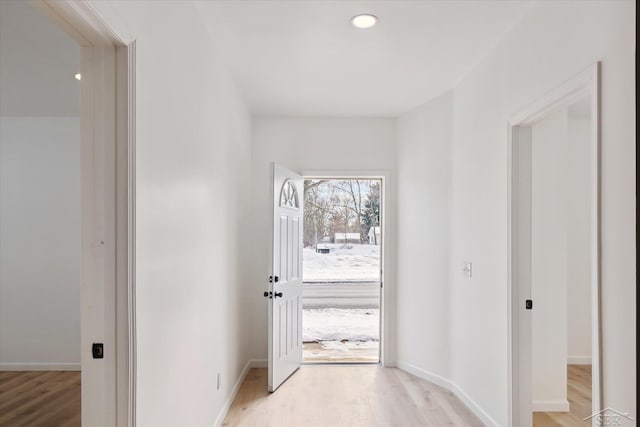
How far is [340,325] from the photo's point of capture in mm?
6438

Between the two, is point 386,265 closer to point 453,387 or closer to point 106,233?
point 453,387

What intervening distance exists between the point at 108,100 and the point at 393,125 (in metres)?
3.60

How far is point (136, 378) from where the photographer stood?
5.19ft

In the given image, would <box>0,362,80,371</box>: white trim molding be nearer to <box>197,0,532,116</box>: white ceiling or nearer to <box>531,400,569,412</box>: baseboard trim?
<box>197,0,532,116</box>: white ceiling

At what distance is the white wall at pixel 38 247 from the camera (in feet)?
14.2

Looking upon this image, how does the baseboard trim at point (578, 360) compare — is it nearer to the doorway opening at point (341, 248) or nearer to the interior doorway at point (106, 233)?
the doorway opening at point (341, 248)

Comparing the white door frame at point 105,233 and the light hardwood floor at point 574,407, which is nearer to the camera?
the white door frame at point 105,233

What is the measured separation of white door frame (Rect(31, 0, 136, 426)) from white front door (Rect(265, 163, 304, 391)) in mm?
2275

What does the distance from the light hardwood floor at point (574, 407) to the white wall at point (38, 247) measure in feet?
13.7

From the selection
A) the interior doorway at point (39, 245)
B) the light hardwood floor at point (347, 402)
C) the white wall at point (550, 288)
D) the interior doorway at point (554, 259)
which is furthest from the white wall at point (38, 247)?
the white wall at point (550, 288)

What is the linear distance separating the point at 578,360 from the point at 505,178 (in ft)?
9.70

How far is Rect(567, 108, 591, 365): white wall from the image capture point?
467 cm

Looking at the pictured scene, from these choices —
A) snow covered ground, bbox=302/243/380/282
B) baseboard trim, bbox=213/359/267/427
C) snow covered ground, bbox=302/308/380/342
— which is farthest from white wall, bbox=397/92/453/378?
snow covered ground, bbox=302/243/380/282

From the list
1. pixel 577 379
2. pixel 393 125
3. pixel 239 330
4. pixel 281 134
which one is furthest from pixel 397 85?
pixel 577 379
